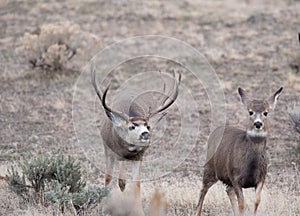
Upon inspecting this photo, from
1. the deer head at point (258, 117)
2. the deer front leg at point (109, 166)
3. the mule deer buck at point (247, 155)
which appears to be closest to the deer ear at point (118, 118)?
the deer front leg at point (109, 166)

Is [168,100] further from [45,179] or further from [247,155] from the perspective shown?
[45,179]

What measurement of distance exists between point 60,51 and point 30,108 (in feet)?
12.0

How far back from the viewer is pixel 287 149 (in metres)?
13.1

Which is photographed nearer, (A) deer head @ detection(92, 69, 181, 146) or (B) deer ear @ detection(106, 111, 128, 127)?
(A) deer head @ detection(92, 69, 181, 146)

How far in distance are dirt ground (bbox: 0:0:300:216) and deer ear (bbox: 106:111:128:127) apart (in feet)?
4.39

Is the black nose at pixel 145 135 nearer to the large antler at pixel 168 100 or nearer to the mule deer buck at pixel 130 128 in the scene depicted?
the mule deer buck at pixel 130 128

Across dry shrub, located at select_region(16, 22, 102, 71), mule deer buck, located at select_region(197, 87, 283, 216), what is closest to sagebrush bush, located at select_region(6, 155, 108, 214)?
mule deer buck, located at select_region(197, 87, 283, 216)

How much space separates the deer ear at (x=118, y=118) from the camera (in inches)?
327

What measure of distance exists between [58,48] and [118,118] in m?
11.0

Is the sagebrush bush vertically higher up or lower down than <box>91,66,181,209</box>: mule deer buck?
lower down

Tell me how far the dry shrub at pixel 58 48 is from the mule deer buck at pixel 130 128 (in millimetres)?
9794

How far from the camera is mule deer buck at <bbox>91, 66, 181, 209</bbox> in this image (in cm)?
809

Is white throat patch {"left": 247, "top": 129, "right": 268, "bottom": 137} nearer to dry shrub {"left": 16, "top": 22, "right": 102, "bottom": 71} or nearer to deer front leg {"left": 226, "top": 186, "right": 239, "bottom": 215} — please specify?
deer front leg {"left": 226, "top": 186, "right": 239, "bottom": 215}

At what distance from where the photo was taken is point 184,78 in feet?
62.1
